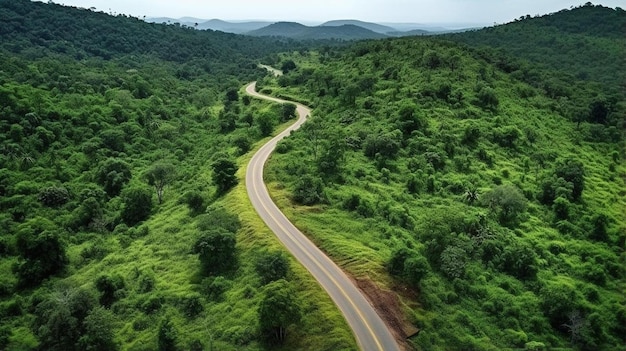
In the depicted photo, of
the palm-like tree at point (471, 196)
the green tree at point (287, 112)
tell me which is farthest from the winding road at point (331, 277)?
the green tree at point (287, 112)

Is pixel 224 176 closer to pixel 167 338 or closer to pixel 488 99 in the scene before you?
pixel 167 338

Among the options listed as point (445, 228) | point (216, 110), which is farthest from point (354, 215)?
point (216, 110)

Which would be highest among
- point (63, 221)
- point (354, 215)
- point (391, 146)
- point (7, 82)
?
point (7, 82)

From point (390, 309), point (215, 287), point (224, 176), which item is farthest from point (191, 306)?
point (224, 176)

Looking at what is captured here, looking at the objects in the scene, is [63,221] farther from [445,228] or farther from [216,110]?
[216,110]

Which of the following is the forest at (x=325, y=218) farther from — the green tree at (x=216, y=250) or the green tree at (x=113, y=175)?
the green tree at (x=113, y=175)

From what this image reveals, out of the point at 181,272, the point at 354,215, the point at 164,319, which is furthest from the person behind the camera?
the point at 354,215

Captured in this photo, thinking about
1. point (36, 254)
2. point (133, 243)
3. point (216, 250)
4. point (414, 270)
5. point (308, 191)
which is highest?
point (308, 191)
